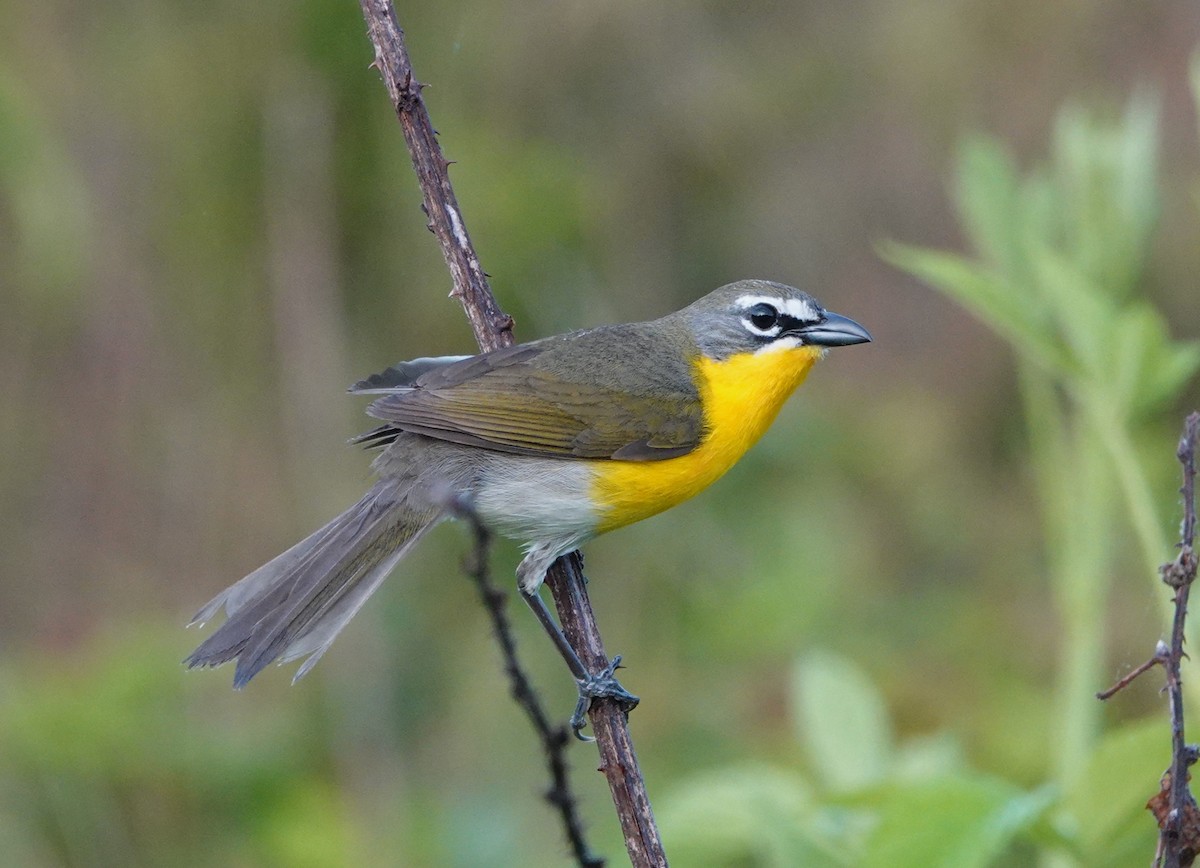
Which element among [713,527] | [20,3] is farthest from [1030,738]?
[20,3]

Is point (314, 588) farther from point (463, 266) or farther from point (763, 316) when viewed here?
point (763, 316)

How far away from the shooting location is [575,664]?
9.87 feet

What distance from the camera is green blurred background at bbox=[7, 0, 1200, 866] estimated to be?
194 inches

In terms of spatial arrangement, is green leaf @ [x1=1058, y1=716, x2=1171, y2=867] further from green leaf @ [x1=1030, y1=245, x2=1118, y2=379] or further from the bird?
the bird

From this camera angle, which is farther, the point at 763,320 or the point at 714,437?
the point at 763,320

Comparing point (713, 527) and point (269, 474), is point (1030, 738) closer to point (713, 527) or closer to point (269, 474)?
point (713, 527)

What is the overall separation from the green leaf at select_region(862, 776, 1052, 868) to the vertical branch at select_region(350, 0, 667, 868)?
0.47 m

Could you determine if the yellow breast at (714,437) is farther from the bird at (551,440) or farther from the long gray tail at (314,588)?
the long gray tail at (314,588)

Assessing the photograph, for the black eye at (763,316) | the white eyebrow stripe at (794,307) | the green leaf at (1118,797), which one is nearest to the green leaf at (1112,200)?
the white eyebrow stripe at (794,307)

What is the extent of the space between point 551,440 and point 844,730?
3.76 feet

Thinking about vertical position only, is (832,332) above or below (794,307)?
below

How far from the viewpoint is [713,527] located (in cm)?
621

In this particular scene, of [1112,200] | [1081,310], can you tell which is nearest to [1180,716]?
[1081,310]

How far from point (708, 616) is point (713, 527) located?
72 centimetres
